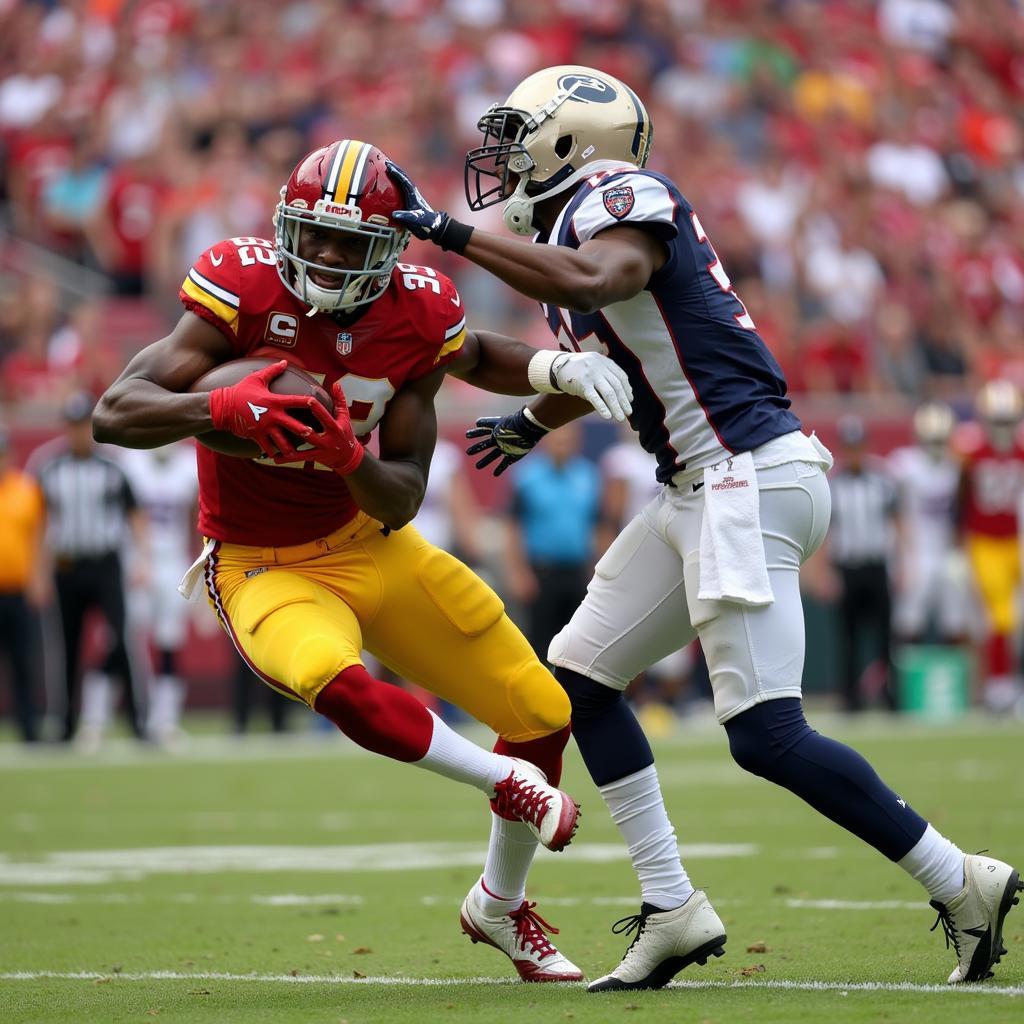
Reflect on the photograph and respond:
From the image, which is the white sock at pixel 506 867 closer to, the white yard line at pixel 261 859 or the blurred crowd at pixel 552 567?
the white yard line at pixel 261 859

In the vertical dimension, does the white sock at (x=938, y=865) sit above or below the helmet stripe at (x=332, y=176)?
below

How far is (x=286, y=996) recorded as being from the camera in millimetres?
4152

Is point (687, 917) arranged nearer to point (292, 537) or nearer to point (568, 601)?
point (292, 537)

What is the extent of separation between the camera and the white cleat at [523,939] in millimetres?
4426

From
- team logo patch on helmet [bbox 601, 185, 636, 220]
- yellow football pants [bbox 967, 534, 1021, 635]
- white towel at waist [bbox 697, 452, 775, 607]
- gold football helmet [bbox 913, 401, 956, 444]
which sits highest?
team logo patch on helmet [bbox 601, 185, 636, 220]

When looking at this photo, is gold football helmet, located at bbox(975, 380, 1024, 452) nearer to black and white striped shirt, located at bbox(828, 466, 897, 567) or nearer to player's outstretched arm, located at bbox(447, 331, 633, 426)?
black and white striped shirt, located at bbox(828, 466, 897, 567)

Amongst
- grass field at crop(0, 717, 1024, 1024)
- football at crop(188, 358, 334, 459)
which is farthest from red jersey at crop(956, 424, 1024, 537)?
football at crop(188, 358, 334, 459)

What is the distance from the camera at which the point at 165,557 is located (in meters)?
12.4

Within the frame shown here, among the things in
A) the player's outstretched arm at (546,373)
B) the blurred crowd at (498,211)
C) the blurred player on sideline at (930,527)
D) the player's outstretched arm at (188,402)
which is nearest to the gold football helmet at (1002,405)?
the blurred crowd at (498,211)

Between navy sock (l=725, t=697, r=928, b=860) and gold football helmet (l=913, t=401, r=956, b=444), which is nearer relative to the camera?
navy sock (l=725, t=697, r=928, b=860)

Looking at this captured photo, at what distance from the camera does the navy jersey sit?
4.18 metres

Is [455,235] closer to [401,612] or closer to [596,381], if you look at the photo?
[596,381]

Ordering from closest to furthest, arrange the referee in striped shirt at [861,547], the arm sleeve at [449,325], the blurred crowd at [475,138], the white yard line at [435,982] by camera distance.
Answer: the white yard line at [435,982] < the arm sleeve at [449,325] < the referee in striped shirt at [861,547] < the blurred crowd at [475,138]

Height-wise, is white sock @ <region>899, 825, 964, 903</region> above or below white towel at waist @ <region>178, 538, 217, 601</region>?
below
